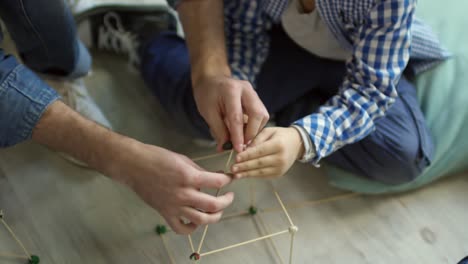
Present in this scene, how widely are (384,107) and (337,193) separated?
11.3 inches

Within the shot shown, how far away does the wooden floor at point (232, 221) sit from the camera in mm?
993

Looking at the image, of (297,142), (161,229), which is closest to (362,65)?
(297,142)

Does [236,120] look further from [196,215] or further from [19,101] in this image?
[19,101]

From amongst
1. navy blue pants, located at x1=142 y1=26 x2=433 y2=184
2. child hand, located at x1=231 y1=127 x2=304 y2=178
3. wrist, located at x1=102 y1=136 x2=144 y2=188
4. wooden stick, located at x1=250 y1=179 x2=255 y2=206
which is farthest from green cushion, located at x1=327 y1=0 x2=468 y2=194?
A: wrist, located at x1=102 y1=136 x2=144 y2=188

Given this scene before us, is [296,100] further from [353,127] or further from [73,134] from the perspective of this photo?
[73,134]

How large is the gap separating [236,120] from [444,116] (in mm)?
584

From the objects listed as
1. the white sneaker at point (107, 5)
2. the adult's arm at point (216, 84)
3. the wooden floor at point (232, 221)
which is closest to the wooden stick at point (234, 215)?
the wooden floor at point (232, 221)

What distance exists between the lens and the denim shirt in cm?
79

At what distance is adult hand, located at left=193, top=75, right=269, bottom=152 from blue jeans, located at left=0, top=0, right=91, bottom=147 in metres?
0.29

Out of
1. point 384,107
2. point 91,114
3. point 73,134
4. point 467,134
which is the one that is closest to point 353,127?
point 384,107

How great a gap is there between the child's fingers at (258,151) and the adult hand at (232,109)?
36 mm

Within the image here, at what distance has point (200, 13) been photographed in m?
1.01

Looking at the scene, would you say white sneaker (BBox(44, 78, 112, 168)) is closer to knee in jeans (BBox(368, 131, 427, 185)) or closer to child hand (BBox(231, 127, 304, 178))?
child hand (BBox(231, 127, 304, 178))

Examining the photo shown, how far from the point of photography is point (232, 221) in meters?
1.05
